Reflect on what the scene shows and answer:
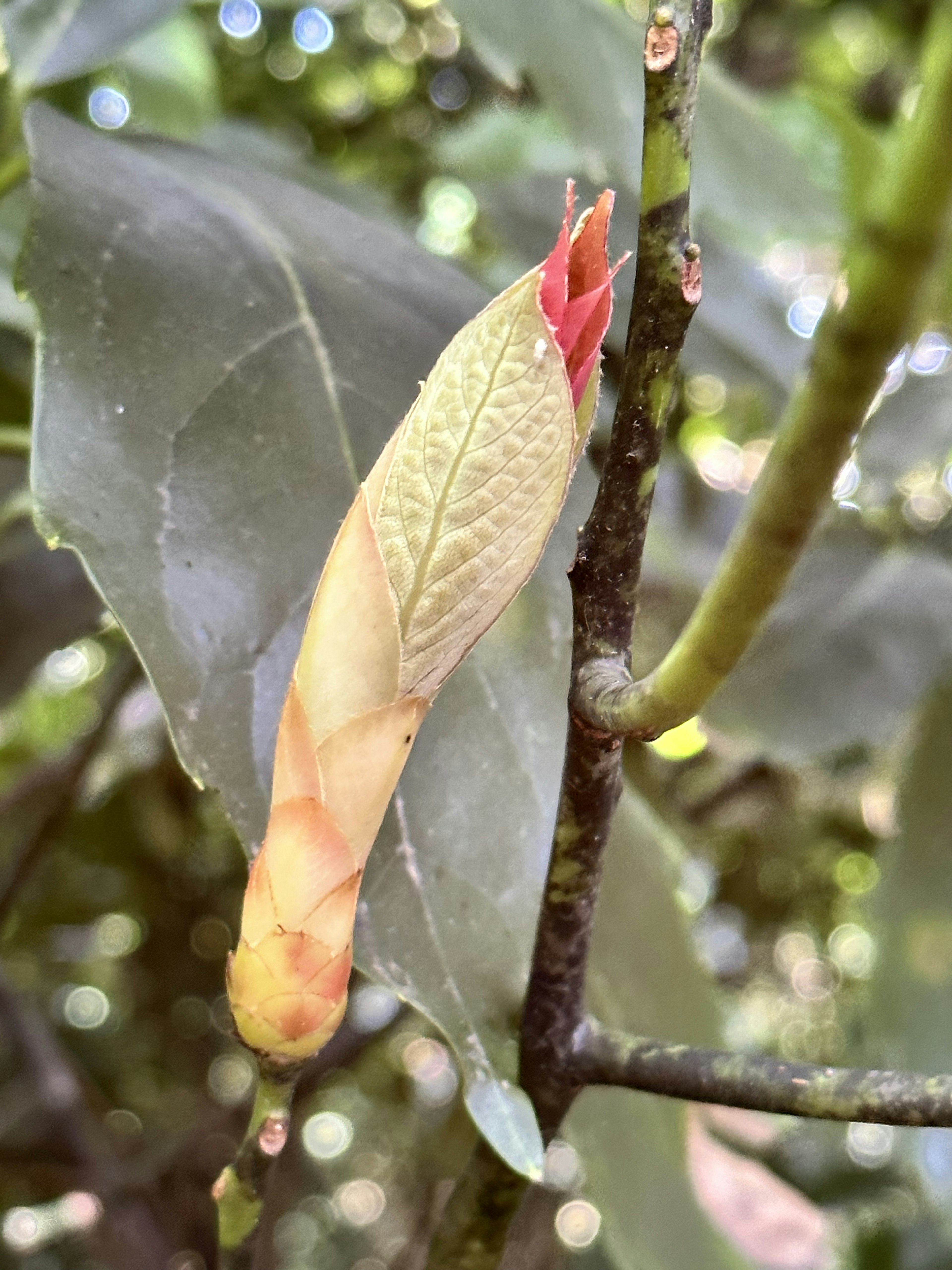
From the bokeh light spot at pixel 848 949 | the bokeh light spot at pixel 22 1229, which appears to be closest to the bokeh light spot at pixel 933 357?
the bokeh light spot at pixel 848 949

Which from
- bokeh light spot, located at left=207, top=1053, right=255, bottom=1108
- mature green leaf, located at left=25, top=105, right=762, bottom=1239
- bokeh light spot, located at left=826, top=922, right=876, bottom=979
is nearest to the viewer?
mature green leaf, located at left=25, top=105, right=762, bottom=1239

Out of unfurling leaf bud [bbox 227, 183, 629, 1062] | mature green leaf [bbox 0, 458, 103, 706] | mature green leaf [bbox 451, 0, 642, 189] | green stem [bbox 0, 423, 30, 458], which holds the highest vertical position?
mature green leaf [bbox 451, 0, 642, 189]

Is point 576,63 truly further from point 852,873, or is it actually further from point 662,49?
point 852,873

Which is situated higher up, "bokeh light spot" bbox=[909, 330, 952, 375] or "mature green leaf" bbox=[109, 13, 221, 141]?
"mature green leaf" bbox=[109, 13, 221, 141]

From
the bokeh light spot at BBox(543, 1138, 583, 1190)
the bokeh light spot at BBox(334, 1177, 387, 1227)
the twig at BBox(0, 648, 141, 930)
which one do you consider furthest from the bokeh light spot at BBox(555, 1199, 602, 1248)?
the twig at BBox(0, 648, 141, 930)

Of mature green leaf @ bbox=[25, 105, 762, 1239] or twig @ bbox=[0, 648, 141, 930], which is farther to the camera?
twig @ bbox=[0, 648, 141, 930]

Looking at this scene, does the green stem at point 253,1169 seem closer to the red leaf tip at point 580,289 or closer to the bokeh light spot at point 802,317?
the red leaf tip at point 580,289

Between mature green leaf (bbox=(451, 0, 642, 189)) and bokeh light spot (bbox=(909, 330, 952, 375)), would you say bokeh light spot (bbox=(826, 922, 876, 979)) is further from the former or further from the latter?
mature green leaf (bbox=(451, 0, 642, 189))
